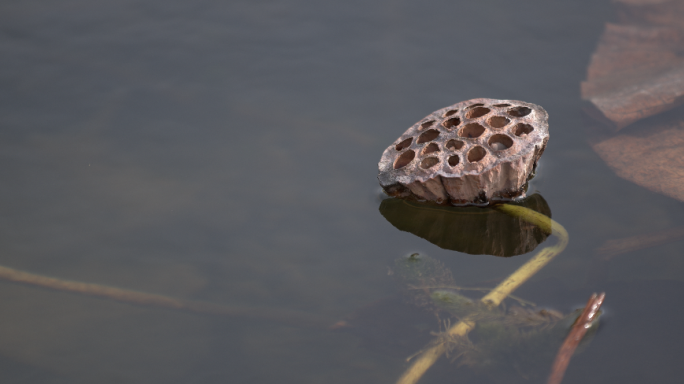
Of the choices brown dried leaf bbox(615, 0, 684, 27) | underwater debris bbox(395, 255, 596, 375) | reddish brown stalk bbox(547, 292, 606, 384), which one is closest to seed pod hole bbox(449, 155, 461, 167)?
underwater debris bbox(395, 255, 596, 375)

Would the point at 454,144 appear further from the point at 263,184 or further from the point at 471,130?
the point at 263,184

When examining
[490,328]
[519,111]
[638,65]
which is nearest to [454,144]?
[519,111]

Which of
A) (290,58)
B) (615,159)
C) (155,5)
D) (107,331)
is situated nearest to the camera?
(107,331)

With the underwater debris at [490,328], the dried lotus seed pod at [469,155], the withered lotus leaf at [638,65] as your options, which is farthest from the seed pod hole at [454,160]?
the withered lotus leaf at [638,65]

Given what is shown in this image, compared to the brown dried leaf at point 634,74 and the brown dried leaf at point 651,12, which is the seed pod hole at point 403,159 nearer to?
the brown dried leaf at point 634,74

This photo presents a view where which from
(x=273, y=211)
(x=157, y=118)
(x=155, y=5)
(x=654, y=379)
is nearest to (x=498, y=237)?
(x=654, y=379)

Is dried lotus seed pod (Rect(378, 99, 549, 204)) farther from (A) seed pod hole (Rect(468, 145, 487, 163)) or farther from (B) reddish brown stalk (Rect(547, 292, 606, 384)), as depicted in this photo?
(B) reddish brown stalk (Rect(547, 292, 606, 384))

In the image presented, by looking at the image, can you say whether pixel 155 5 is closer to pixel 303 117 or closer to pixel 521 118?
pixel 303 117
